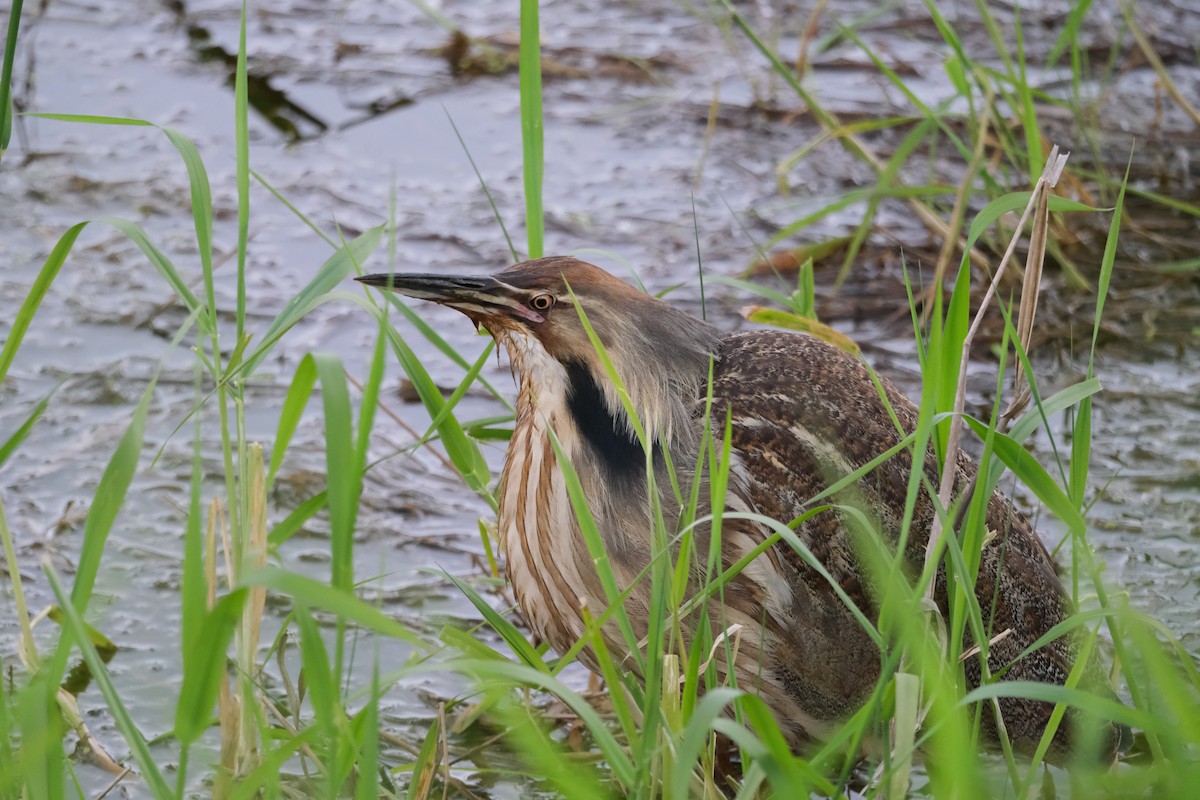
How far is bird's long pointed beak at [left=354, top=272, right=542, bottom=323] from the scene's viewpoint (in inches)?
93.9

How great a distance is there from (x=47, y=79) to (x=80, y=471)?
81.8 inches

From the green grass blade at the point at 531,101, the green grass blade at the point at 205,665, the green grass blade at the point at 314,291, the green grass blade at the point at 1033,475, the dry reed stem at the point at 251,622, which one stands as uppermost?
the green grass blade at the point at 531,101

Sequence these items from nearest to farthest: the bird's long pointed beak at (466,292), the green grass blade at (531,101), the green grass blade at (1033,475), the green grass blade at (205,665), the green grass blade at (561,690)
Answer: the green grass blade at (205,665) < the green grass blade at (561,690) < the green grass blade at (1033,475) < the bird's long pointed beak at (466,292) < the green grass blade at (531,101)

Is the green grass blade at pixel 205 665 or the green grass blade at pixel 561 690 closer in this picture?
the green grass blade at pixel 205 665

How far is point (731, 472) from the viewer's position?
2.54 metres

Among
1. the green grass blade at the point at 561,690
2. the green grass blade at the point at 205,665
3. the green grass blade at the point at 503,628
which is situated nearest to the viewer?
the green grass blade at the point at 205,665

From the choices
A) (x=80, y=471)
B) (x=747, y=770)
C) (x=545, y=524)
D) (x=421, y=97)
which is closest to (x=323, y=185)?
(x=421, y=97)

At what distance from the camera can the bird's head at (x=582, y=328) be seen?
247 cm

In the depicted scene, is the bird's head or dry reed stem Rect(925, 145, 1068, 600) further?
the bird's head

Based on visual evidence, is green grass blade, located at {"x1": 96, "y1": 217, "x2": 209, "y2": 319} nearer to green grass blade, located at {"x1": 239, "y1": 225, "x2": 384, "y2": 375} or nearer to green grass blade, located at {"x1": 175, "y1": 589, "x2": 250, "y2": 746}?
green grass blade, located at {"x1": 239, "y1": 225, "x2": 384, "y2": 375}

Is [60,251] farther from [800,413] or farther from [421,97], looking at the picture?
[421,97]

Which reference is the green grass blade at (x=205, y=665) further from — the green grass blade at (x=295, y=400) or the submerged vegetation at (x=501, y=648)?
the green grass blade at (x=295, y=400)

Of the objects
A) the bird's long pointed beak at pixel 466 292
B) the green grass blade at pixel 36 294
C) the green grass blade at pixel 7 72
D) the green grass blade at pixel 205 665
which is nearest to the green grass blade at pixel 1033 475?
the bird's long pointed beak at pixel 466 292

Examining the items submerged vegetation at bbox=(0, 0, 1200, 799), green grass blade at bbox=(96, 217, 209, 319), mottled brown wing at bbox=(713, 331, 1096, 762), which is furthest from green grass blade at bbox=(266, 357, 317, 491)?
mottled brown wing at bbox=(713, 331, 1096, 762)
